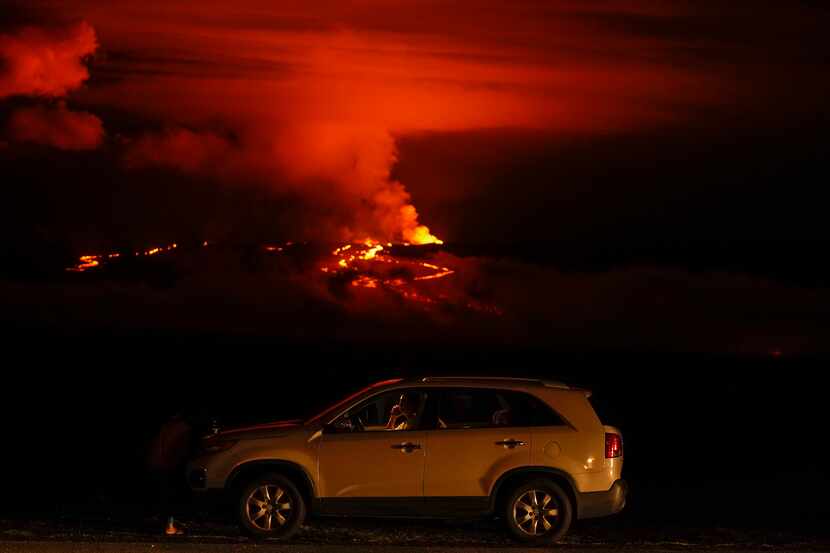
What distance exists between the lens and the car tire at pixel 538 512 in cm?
1245

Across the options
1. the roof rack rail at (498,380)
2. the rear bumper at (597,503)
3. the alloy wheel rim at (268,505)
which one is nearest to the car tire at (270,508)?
the alloy wheel rim at (268,505)

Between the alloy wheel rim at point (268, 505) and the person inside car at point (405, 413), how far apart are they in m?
1.22

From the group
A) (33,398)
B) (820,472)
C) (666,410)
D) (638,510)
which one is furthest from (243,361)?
(638,510)

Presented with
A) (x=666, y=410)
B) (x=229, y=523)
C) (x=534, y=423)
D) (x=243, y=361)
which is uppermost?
(x=243, y=361)

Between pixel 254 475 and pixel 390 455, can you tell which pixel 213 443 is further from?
pixel 390 455

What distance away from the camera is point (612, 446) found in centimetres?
1253

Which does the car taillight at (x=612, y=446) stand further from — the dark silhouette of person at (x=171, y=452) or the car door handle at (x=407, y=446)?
the dark silhouette of person at (x=171, y=452)

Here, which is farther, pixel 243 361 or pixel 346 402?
pixel 243 361

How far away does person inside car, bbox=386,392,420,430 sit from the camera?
12.7 meters

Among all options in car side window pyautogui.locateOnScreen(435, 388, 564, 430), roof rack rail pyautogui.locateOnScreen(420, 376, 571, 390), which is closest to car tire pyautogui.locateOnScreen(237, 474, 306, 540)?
car side window pyautogui.locateOnScreen(435, 388, 564, 430)

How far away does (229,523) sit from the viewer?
45.6 feet

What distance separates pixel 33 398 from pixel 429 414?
66537 millimetres

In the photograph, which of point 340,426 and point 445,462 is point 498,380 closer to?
point 445,462

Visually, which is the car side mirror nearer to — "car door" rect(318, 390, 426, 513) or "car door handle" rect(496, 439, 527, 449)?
"car door" rect(318, 390, 426, 513)
